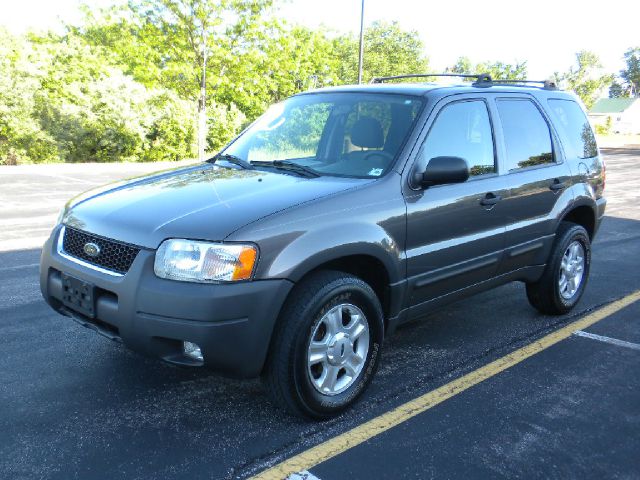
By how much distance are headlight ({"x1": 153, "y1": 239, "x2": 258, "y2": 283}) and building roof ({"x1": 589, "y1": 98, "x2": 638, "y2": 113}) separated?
115526 mm

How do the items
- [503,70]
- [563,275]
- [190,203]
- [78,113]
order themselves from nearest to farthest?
[190,203]
[563,275]
[78,113]
[503,70]

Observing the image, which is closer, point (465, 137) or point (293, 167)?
point (293, 167)

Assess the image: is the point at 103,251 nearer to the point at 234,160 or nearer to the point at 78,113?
the point at 234,160

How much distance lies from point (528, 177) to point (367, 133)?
1.37m

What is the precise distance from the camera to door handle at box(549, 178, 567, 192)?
4723 millimetres

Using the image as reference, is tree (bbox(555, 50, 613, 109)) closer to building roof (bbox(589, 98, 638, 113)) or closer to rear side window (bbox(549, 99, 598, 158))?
building roof (bbox(589, 98, 638, 113))

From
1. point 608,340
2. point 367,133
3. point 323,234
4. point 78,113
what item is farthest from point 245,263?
point 78,113

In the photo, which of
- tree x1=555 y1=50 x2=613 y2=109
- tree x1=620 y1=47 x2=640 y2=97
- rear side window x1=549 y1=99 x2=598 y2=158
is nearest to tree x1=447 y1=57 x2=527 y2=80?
tree x1=555 y1=50 x2=613 y2=109

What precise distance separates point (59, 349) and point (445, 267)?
2697 mm

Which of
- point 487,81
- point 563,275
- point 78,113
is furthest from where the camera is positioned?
point 78,113

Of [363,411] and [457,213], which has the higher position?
[457,213]

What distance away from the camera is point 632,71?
130750mm

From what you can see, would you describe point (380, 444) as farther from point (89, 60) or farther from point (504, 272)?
point (89, 60)

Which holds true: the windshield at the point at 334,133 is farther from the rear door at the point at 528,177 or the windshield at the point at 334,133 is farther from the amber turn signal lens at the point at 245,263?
the amber turn signal lens at the point at 245,263
